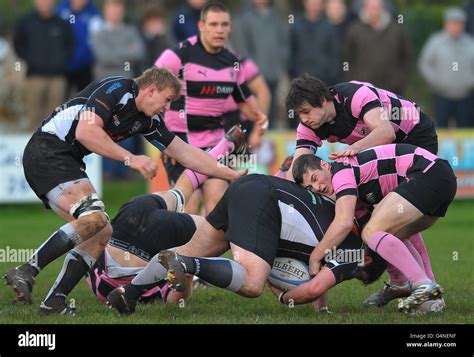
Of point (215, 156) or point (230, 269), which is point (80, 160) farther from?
point (215, 156)

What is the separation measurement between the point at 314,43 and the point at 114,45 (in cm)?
310

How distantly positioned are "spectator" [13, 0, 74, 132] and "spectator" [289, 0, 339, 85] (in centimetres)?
348

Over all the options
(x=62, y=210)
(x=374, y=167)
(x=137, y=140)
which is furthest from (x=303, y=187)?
(x=137, y=140)

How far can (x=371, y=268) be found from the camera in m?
9.16

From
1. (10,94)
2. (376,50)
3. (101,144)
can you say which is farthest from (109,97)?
(10,94)

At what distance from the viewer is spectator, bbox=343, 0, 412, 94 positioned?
1814cm

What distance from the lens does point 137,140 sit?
18578mm

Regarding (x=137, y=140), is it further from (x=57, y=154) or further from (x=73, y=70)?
(x=57, y=154)

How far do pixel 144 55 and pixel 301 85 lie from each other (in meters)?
9.42

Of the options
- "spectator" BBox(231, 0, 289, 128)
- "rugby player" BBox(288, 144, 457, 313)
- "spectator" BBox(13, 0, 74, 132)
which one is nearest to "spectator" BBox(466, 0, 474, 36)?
"spectator" BBox(231, 0, 289, 128)

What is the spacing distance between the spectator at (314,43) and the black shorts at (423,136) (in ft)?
26.5

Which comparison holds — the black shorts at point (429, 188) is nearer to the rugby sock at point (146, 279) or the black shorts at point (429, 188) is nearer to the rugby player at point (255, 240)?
the rugby player at point (255, 240)

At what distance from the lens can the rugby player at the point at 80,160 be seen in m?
8.75
